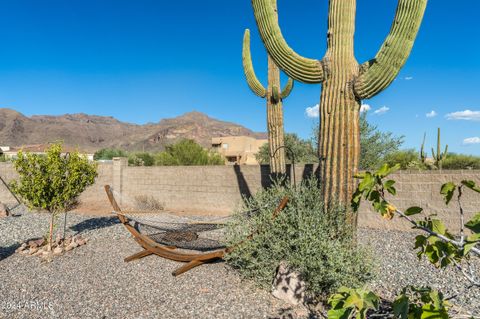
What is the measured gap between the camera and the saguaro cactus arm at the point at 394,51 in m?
4.32

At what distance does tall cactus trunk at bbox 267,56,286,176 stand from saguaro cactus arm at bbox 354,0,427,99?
11.8 ft

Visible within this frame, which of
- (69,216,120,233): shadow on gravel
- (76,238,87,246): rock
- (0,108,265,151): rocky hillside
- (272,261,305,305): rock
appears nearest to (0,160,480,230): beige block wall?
(69,216,120,233): shadow on gravel

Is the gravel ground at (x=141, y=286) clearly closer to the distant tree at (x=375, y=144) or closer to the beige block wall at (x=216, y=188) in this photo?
the beige block wall at (x=216, y=188)

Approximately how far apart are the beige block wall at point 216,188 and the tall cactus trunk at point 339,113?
388 cm

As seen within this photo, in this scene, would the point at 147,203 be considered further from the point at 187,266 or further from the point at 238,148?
the point at 238,148

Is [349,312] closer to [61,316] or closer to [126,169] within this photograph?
[61,316]

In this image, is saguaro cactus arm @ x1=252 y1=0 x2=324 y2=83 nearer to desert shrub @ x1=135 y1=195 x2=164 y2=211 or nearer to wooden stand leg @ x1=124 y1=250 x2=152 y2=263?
wooden stand leg @ x1=124 y1=250 x2=152 y2=263

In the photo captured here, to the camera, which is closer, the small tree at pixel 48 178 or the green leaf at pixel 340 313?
the green leaf at pixel 340 313

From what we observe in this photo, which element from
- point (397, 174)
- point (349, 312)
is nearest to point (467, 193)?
point (397, 174)


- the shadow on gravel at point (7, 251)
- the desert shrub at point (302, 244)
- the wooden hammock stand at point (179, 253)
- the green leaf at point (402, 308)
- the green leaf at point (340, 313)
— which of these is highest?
the green leaf at point (402, 308)

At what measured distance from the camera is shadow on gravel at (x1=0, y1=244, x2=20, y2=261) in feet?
20.6

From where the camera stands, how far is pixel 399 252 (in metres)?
6.14

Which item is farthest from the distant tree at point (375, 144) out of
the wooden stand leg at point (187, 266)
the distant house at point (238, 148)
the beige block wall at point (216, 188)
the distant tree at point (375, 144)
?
the distant house at point (238, 148)

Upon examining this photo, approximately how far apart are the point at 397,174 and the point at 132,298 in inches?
248
